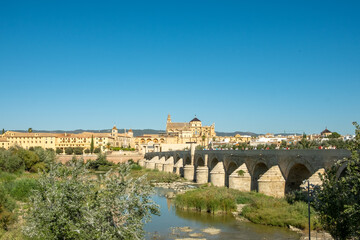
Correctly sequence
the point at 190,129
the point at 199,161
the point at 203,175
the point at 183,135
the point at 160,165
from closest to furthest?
the point at 203,175
the point at 199,161
the point at 160,165
the point at 183,135
the point at 190,129

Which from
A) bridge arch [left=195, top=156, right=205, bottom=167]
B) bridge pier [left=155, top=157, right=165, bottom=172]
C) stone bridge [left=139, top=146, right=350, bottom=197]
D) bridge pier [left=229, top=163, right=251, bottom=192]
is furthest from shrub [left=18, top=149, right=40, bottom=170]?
bridge pier [left=229, top=163, right=251, bottom=192]

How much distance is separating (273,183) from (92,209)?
1794 cm

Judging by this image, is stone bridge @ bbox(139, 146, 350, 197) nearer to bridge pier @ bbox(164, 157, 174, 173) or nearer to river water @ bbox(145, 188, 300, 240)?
river water @ bbox(145, 188, 300, 240)

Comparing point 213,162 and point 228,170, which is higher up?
point 213,162

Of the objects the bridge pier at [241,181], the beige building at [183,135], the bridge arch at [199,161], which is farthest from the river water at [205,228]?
the beige building at [183,135]

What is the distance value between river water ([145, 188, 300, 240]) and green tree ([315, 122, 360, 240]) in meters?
7.05

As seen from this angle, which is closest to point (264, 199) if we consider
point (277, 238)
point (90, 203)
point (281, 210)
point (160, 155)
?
point (281, 210)

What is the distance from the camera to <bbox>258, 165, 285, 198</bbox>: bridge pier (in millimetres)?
25016

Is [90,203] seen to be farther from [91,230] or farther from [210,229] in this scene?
[210,229]

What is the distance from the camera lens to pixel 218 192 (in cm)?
2592

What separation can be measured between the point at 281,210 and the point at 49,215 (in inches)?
A: 563

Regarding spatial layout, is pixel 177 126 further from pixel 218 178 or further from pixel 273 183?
pixel 273 183

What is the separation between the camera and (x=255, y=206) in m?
22.4

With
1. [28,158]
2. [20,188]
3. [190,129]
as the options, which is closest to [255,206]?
[20,188]
